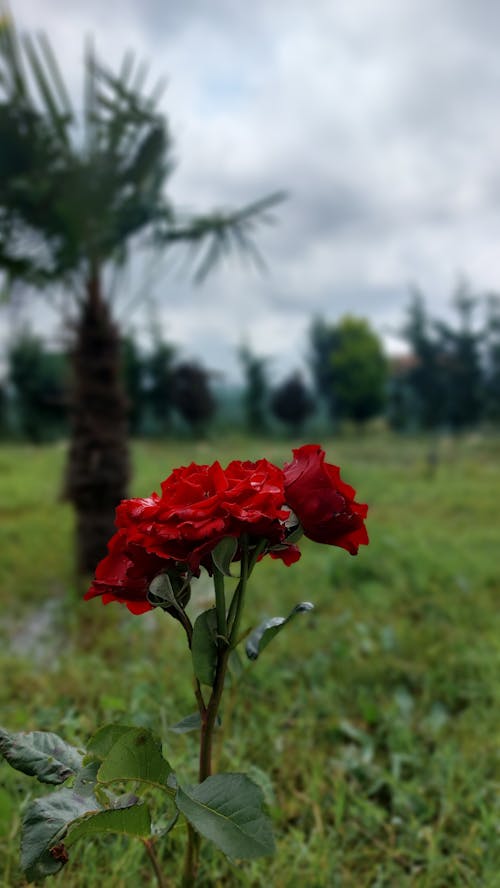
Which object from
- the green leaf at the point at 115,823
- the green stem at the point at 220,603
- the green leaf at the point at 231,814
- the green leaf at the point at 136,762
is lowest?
the green leaf at the point at 115,823

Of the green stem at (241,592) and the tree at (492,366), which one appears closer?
the green stem at (241,592)

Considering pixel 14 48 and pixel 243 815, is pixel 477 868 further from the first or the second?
pixel 14 48

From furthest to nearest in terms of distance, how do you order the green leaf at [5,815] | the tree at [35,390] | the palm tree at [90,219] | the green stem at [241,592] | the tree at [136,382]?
the tree at [136,382] → the tree at [35,390] → the palm tree at [90,219] → the green leaf at [5,815] → the green stem at [241,592]

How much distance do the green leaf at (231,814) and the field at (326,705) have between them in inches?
11.6

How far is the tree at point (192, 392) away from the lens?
22797mm

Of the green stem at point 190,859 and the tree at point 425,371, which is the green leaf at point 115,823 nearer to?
the green stem at point 190,859

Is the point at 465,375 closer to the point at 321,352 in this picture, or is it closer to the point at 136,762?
the point at 321,352

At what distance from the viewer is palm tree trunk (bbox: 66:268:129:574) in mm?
4027

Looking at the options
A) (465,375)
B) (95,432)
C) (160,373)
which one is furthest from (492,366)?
(95,432)

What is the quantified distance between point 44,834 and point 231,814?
0.71 ft

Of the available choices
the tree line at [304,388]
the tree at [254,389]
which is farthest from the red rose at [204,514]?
the tree at [254,389]

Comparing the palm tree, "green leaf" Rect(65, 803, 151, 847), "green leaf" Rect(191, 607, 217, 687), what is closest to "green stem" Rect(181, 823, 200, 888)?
"green leaf" Rect(65, 803, 151, 847)

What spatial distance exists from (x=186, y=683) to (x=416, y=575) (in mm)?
2029

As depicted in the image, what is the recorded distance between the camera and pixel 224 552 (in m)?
0.82
